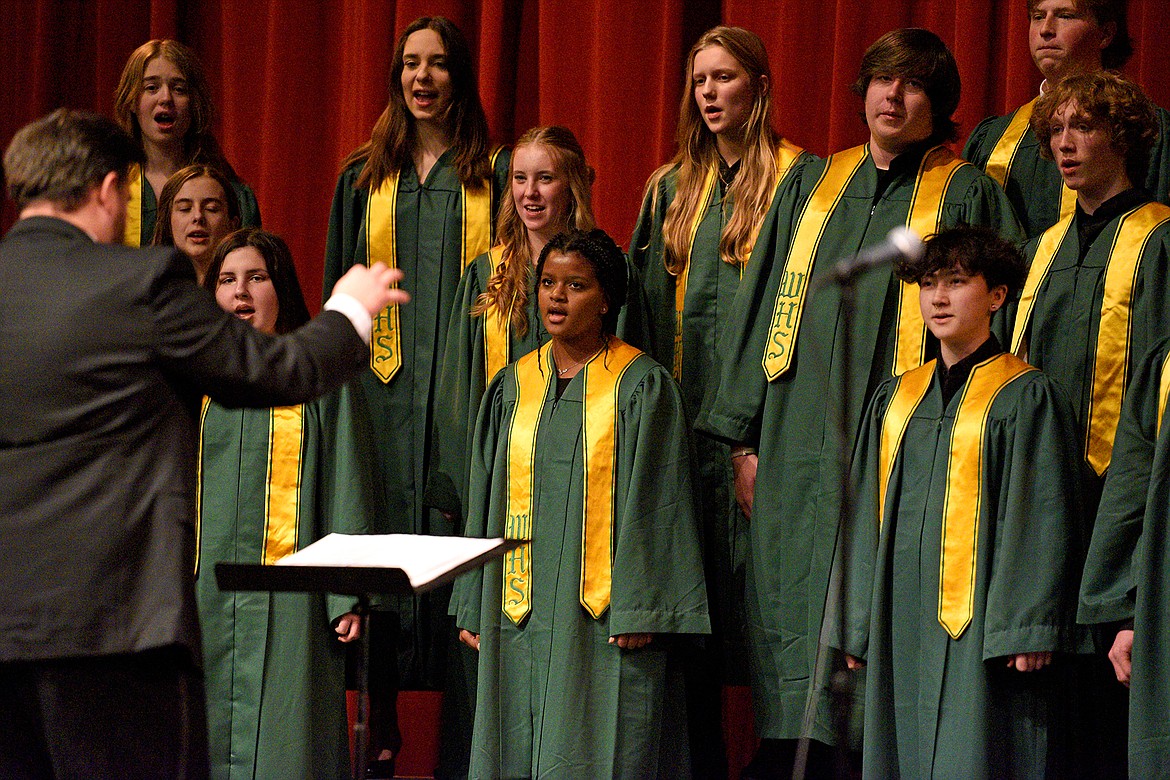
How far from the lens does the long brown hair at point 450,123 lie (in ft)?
15.3

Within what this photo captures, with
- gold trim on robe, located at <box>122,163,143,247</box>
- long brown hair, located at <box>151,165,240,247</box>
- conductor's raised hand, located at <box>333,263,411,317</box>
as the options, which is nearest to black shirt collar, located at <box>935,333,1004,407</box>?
conductor's raised hand, located at <box>333,263,411,317</box>

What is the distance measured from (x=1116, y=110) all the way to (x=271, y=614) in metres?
2.53

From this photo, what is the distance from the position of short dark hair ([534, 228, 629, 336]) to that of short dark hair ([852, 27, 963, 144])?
0.84 meters

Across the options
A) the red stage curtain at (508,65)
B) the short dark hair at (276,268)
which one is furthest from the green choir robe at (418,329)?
the red stage curtain at (508,65)

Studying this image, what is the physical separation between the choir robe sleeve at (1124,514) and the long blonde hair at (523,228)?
169 centimetres

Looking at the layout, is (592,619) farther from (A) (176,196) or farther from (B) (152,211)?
(B) (152,211)

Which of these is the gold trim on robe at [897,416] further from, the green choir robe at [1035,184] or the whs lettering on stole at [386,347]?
the whs lettering on stole at [386,347]

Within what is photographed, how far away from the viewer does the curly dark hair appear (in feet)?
12.0

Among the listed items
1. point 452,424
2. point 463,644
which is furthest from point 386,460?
point 463,644

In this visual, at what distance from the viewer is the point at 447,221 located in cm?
469

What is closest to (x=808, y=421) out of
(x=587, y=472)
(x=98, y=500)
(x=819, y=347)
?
(x=819, y=347)

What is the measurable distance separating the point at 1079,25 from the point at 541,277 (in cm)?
169

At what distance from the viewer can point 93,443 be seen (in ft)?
7.31

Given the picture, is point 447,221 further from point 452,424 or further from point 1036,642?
point 1036,642
